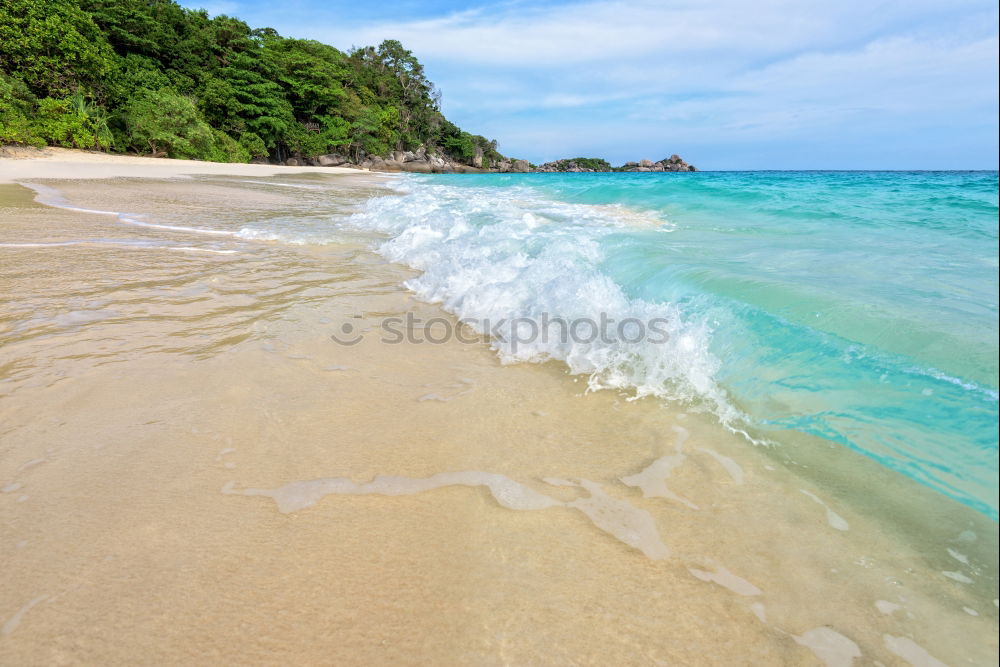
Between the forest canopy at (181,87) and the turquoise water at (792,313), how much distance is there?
25244 mm

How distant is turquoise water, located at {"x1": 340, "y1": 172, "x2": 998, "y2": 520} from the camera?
1.73 metres

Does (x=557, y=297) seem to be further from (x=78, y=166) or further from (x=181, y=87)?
(x=181, y=87)

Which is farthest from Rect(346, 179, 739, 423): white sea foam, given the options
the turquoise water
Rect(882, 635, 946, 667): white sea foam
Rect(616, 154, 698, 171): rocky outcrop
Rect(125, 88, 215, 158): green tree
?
Rect(616, 154, 698, 171): rocky outcrop

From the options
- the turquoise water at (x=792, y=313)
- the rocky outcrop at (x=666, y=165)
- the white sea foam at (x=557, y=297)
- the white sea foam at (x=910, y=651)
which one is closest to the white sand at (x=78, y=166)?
the white sea foam at (x=557, y=297)

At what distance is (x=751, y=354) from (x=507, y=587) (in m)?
2.05

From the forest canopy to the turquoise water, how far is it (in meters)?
25.2

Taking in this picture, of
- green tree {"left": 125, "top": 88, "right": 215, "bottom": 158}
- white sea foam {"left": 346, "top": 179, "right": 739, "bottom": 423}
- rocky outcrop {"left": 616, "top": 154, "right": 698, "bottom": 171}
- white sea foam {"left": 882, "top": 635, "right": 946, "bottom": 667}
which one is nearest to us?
white sea foam {"left": 882, "top": 635, "right": 946, "bottom": 667}

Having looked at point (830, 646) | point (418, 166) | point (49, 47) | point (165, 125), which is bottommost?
point (830, 646)

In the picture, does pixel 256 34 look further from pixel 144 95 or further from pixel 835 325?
pixel 835 325

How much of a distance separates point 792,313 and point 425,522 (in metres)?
2.60

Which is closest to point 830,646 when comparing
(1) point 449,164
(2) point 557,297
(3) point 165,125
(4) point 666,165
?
(2) point 557,297

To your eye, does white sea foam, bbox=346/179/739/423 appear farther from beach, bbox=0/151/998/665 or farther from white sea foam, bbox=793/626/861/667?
white sea foam, bbox=793/626/861/667

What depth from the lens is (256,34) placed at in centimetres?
4034

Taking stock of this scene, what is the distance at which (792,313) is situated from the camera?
282 centimetres
